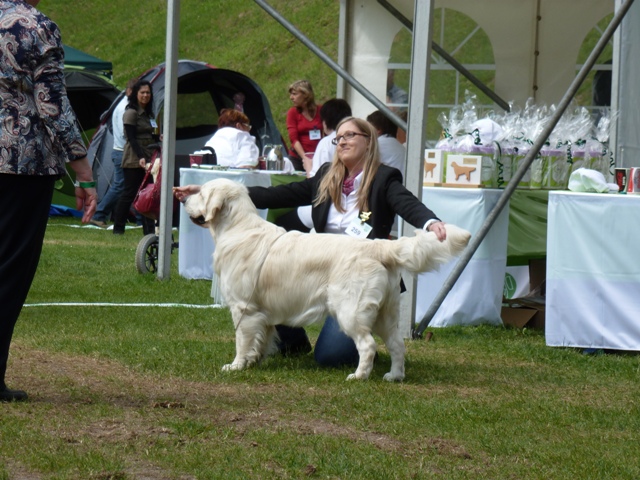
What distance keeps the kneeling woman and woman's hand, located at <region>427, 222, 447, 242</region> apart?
1.34 ft

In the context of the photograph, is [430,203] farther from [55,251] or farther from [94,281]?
[55,251]

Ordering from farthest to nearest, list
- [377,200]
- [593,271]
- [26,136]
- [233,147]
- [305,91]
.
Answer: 1. [305,91]
2. [233,147]
3. [593,271]
4. [377,200]
5. [26,136]

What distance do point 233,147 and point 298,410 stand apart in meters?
5.68

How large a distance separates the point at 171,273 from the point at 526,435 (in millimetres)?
5738

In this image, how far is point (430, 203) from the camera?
23.1 ft

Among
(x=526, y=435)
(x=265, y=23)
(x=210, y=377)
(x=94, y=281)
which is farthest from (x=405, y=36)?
(x=265, y=23)

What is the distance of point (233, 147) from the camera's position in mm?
9891

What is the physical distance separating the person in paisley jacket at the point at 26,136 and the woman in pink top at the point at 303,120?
7306 mm

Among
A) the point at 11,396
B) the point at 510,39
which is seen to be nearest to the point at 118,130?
the point at 510,39

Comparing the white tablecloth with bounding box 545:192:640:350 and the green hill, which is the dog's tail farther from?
the green hill

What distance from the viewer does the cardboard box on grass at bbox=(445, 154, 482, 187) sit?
272 inches

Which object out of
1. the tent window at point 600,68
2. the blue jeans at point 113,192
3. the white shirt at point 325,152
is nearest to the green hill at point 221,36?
the blue jeans at point 113,192

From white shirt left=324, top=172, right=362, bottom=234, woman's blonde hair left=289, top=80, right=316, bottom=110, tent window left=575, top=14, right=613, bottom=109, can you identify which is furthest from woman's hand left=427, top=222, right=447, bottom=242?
woman's blonde hair left=289, top=80, right=316, bottom=110

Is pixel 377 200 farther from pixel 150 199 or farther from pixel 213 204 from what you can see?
pixel 150 199
